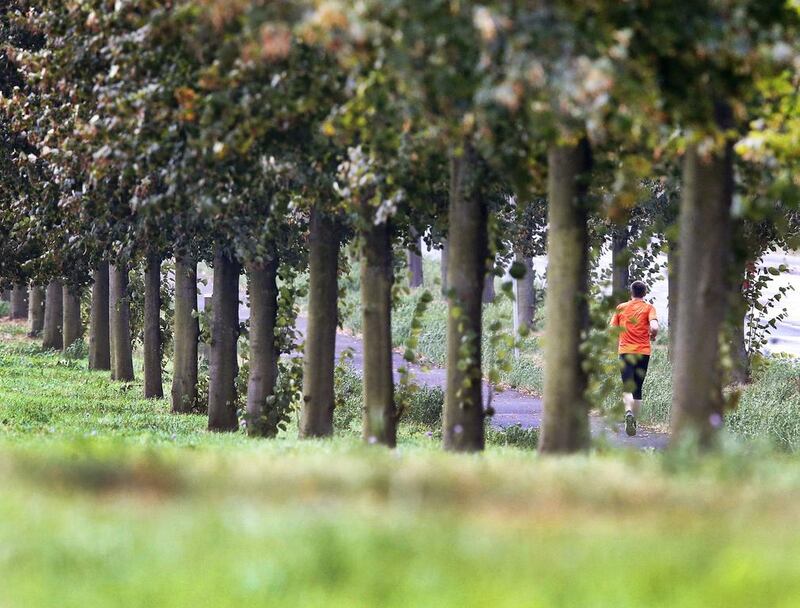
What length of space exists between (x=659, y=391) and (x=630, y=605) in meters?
19.7

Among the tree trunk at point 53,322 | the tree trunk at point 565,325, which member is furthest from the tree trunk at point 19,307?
the tree trunk at point 565,325

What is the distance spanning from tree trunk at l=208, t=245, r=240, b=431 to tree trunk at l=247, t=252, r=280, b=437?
6.06 ft

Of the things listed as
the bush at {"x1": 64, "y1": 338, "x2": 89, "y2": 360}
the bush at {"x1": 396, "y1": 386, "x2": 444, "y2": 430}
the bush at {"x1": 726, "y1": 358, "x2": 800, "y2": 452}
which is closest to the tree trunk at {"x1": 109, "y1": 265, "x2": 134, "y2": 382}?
the bush at {"x1": 64, "y1": 338, "x2": 89, "y2": 360}

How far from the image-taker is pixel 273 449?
1277 cm

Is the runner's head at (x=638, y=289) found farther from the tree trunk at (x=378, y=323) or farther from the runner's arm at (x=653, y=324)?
the tree trunk at (x=378, y=323)

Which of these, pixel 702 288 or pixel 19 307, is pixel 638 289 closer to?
pixel 702 288

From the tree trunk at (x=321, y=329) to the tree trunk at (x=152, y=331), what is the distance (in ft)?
33.2

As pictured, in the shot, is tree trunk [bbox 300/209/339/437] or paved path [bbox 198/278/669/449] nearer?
tree trunk [bbox 300/209/339/437]

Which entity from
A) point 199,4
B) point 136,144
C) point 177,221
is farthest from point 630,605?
point 177,221

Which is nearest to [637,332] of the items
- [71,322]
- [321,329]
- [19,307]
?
[321,329]

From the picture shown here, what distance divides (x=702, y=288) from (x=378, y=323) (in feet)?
16.9

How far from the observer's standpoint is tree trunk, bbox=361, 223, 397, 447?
14.8 meters

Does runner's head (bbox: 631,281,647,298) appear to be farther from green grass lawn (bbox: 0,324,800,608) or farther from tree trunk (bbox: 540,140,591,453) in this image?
green grass lawn (bbox: 0,324,800,608)

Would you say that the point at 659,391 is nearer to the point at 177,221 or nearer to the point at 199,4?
the point at 177,221
